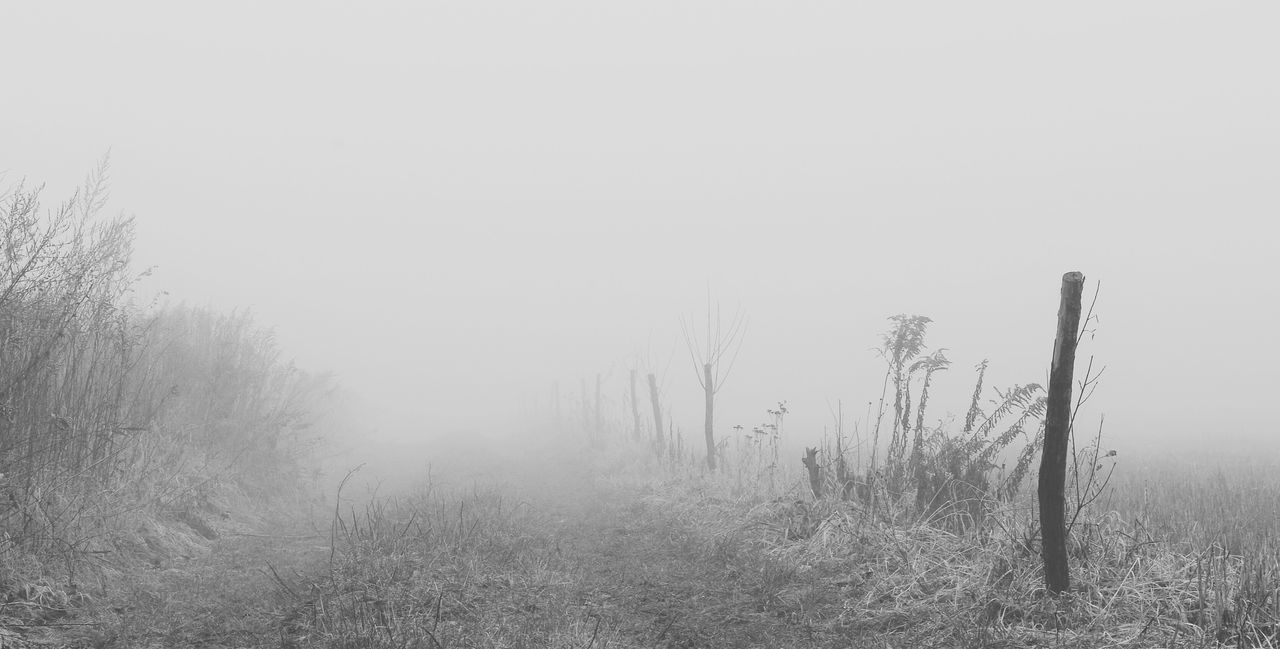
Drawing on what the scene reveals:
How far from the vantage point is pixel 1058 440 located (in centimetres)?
432

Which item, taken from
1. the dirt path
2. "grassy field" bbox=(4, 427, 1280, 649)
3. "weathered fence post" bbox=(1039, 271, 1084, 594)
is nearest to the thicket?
"grassy field" bbox=(4, 427, 1280, 649)

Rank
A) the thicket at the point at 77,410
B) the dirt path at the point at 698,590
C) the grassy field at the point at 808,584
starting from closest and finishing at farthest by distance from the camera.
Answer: the grassy field at the point at 808,584 < the dirt path at the point at 698,590 < the thicket at the point at 77,410

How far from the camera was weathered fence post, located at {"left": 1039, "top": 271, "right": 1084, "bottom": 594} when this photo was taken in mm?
4258

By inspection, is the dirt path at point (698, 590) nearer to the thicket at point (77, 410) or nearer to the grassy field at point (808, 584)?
the grassy field at point (808, 584)

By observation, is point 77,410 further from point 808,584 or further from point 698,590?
point 808,584

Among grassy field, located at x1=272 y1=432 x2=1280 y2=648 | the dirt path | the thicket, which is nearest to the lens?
grassy field, located at x1=272 y1=432 x2=1280 y2=648

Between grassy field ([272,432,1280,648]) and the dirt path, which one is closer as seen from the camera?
grassy field ([272,432,1280,648])

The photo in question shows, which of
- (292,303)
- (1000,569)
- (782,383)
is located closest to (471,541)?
(1000,569)

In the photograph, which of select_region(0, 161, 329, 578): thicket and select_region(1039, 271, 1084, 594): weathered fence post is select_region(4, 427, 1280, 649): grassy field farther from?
select_region(0, 161, 329, 578): thicket

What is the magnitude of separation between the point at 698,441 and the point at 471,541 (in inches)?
907

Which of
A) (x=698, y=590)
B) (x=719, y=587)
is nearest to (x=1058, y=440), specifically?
(x=719, y=587)

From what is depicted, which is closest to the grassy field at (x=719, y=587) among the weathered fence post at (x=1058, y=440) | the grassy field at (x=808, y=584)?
the grassy field at (x=808, y=584)

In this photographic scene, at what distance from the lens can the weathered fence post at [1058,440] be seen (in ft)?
14.0

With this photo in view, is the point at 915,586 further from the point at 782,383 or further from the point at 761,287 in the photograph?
the point at 761,287
